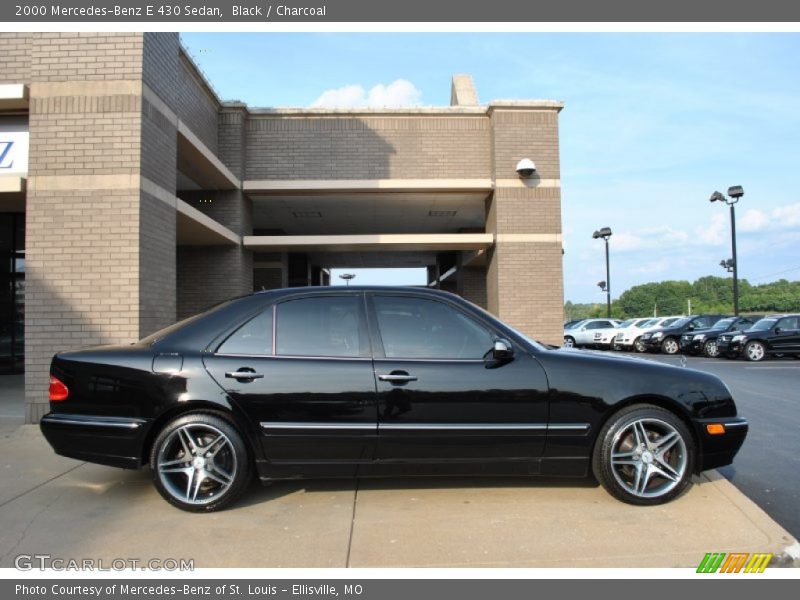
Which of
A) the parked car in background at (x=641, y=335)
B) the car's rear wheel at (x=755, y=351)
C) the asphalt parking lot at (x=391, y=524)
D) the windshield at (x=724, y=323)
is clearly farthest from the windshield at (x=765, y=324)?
the asphalt parking lot at (x=391, y=524)

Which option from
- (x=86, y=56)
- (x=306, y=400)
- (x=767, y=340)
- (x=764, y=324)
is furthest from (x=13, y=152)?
(x=764, y=324)

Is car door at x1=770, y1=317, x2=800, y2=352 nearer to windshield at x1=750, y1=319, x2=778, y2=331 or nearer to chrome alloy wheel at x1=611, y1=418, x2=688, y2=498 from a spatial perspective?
windshield at x1=750, y1=319, x2=778, y2=331

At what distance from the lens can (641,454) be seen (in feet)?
12.0

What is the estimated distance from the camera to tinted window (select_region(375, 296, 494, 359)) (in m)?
3.76

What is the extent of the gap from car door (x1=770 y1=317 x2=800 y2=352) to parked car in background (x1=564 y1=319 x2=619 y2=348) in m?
8.78

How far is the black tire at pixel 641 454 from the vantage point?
365cm

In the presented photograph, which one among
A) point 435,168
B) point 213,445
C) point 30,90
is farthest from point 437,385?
point 435,168

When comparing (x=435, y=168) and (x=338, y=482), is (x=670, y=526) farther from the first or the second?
(x=435, y=168)

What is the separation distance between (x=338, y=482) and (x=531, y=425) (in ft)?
5.30

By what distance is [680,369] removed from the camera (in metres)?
3.86

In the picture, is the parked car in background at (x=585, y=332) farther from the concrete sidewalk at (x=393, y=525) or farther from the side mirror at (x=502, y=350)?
the side mirror at (x=502, y=350)

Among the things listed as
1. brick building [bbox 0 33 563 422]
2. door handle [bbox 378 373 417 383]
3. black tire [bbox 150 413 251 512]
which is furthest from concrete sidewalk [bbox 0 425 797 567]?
brick building [bbox 0 33 563 422]

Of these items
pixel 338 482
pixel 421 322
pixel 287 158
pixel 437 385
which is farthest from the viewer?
pixel 287 158

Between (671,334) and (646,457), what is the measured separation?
19749 mm
